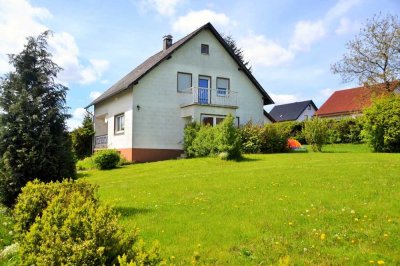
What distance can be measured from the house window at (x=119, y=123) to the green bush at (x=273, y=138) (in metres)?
9.46

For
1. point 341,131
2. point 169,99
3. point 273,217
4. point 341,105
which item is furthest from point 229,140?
point 341,105

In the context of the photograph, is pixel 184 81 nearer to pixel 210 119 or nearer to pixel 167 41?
pixel 210 119

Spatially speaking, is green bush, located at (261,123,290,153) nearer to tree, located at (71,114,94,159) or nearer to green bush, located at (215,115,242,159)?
green bush, located at (215,115,242,159)

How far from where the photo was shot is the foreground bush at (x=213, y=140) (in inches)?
728

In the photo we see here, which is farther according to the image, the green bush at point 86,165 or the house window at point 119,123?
the house window at point 119,123

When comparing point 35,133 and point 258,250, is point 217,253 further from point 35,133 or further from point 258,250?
point 35,133

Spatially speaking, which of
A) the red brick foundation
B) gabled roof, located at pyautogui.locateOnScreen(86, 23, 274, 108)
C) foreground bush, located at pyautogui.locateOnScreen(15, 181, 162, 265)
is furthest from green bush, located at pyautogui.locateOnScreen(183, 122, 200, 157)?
foreground bush, located at pyautogui.locateOnScreen(15, 181, 162, 265)

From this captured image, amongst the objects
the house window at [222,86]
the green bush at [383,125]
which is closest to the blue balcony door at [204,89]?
the house window at [222,86]

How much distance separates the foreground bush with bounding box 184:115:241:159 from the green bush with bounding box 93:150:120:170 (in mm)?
4366

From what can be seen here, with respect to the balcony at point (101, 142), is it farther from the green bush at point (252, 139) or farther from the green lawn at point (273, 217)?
the green lawn at point (273, 217)

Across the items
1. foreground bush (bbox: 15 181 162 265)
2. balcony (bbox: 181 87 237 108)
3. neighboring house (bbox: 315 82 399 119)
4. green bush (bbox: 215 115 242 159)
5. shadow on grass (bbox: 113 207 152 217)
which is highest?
neighboring house (bbox: 315 82 399 119)

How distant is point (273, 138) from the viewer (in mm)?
Answer: 22266

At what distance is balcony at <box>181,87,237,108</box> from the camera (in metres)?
25.3

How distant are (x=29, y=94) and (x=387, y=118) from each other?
18.3 m
